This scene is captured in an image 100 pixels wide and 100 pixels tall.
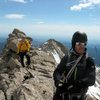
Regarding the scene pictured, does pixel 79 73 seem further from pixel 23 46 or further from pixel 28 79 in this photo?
pixel 23 46

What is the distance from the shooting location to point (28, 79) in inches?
999

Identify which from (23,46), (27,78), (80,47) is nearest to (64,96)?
(80,47)

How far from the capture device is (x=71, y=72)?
30.1 ft

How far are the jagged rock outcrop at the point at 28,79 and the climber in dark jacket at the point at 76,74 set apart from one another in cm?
980

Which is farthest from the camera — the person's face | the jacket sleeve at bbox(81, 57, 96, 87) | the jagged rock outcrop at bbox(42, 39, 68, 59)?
the jagged rock outcrop at bbox(42, 39, 68, 59)

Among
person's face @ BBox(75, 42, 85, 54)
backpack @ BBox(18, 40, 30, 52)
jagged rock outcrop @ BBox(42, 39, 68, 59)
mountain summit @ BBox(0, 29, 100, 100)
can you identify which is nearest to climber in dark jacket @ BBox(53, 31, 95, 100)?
person's face @ BBox(75, 42, 85, 54)

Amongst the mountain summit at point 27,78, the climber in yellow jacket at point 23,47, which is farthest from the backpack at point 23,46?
the mountain summit at point 27,78

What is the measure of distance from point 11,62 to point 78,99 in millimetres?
25363

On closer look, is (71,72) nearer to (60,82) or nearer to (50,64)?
(60,82)

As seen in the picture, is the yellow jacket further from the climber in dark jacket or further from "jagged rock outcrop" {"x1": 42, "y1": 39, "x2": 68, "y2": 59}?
"jagged rock outcrop" {"x1": 42, "y1": 39, "x2": 68, "y2": 59}

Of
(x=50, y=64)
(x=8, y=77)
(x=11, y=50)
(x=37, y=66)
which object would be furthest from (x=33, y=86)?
(x=11, y=50)

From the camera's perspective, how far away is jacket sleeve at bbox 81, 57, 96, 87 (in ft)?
29.3

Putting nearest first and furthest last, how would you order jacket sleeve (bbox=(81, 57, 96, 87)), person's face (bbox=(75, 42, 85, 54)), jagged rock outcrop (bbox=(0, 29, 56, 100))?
jacket sleeve (bbox=(81, 57, 96, 87)), person's face (bbox=(75, 42, 85, 54)), jagged rock outcrop (bbox=(0, 29, 56, 100))

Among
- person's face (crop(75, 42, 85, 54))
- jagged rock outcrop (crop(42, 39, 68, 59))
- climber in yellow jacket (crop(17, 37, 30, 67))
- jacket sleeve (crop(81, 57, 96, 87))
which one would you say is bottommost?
jagged rock outcrop (crop(42, 39, 68, 59))
